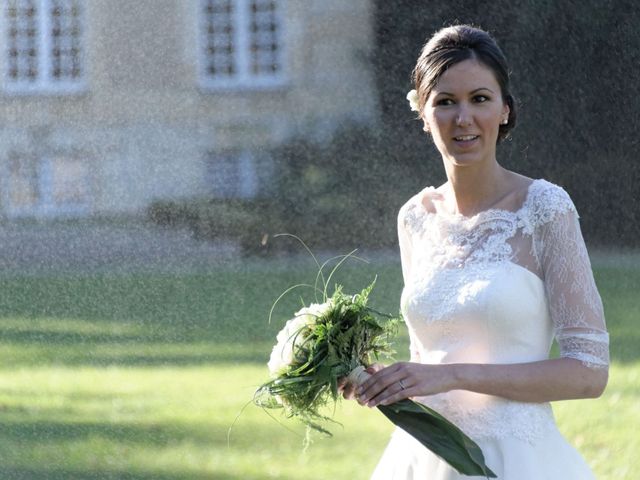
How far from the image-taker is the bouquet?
1.97 meters

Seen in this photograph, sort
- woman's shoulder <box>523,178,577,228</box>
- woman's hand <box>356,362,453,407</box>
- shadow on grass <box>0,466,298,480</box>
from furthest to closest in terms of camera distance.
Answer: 1. shadow on grass <box>0,466,298,480</box>
2. woman's shoulder <box>523,178,577,228</box>
3. woman's hand <box>356,362,453,407</box>

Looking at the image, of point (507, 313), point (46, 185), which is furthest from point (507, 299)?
point (46, 185)

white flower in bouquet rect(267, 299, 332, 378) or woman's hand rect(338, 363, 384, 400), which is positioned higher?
white flower in bouquet rect(267, 299, 332, 378)

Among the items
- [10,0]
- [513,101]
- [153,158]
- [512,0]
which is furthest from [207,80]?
[513,101]

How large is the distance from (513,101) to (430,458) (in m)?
0.64

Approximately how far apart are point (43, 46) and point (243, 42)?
179 cm

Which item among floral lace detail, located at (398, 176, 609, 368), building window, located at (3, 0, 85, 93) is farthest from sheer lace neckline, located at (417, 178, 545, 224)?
building window, located at (3, 0, 85, 93)

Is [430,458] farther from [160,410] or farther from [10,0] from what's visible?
[10,0]

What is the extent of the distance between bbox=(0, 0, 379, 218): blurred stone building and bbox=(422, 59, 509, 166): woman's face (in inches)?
222

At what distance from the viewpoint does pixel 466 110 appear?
204 centimetres

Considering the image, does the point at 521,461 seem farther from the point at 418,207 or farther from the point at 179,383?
the point at 179,383

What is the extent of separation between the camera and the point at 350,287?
8.34 metres

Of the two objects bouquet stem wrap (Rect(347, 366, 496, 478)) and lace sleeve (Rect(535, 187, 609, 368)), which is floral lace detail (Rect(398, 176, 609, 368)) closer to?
lace sleeve (Rect(535, 187, 609, 368))

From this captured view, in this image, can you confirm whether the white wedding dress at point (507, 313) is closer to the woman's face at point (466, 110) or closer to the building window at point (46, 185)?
the woman's face at point (466, 110)
